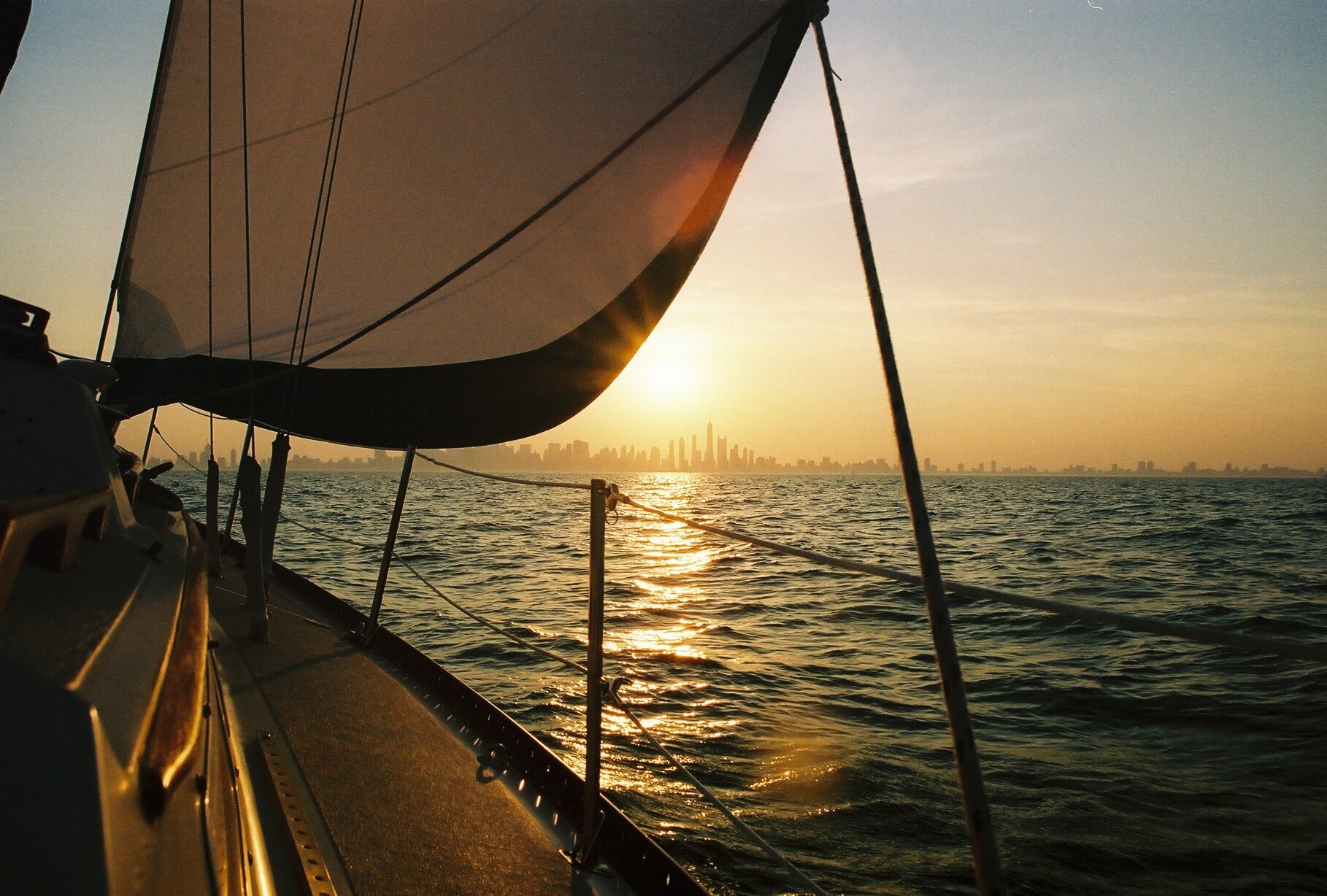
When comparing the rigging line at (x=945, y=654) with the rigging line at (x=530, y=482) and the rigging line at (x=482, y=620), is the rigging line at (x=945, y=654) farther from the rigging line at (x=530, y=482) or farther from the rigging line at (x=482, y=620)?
the rigging line at (x=482, y=620)

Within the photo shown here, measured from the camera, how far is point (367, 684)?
3703 millimetres

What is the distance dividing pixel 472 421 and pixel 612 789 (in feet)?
9.23

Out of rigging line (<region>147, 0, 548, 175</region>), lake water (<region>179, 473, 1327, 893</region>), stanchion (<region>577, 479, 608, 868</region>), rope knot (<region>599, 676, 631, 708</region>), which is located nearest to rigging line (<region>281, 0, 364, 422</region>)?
rigging line (<region>147, 0, 548, 175</region>)

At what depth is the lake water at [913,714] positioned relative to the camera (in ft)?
14.3

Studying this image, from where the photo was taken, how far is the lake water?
14.3 feet

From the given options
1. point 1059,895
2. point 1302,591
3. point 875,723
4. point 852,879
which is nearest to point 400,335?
point 852,879

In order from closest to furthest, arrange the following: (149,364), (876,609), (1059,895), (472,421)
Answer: (472,421)
(1059,895)
(149,364)
(876,609)

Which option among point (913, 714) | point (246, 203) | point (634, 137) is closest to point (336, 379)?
point (246, 203)

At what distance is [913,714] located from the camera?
22.0 ft

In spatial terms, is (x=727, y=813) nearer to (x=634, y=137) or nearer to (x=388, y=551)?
(x=634, y=137)

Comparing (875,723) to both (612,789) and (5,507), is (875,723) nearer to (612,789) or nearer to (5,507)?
(612,789)

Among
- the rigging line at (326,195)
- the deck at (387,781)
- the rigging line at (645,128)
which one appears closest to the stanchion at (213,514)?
the rigging line at (326,195)

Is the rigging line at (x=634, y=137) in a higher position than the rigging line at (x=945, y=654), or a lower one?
higher

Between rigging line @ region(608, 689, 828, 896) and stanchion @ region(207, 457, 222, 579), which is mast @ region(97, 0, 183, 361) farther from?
rigging line @ region(608, 689, 828, 896)
